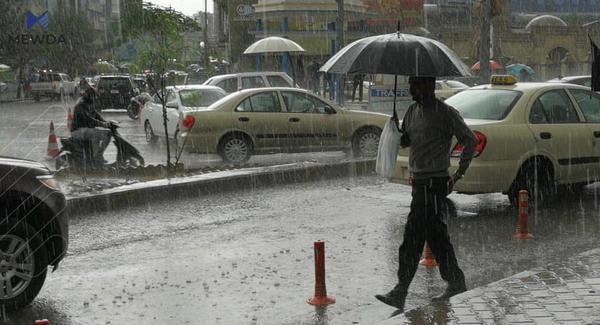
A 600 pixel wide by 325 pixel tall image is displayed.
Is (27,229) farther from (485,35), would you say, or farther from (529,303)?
(485,35)

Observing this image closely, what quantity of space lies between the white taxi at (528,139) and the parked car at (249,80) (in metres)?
12.1

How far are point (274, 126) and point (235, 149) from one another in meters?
0.85

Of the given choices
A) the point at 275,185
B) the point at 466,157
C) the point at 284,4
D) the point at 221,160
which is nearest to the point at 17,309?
the point at 466,157

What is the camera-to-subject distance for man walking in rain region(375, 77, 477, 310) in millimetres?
6590

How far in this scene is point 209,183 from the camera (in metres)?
12.7

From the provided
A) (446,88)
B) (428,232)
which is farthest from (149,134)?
(428,232)

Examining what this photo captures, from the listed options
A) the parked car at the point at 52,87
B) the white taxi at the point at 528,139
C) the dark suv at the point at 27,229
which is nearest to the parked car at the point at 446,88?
the white taxi at the point at 528,139

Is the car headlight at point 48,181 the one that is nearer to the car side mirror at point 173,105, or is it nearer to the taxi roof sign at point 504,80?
the taxi roof sign at point 504,80

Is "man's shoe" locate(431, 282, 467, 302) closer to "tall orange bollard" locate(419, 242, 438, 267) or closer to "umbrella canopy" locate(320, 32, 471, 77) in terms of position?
"tall orange bollard" locate(419, 242, 438, 267)

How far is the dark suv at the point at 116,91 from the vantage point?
37.0 metres

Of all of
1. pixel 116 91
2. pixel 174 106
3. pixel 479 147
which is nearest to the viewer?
pixel 479 147

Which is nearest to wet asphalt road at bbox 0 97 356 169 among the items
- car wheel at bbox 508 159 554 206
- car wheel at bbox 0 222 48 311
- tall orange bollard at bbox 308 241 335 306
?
car wheel at bbox 508 159 554 206

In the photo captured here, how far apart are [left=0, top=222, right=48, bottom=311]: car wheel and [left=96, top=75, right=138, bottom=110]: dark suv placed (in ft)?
99.8

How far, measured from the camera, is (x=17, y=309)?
22.0 ft
